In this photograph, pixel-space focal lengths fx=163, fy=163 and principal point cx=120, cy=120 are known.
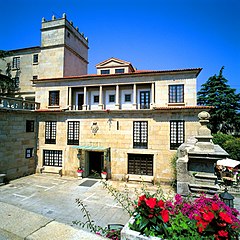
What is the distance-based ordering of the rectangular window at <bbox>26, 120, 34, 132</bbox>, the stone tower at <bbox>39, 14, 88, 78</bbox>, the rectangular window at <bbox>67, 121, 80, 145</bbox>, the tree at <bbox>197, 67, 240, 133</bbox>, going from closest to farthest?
the rectangular window at <bbox>67, 121, 80, 145</bbox>, the rectangular window at <bbox>26, 120, 34, 132</bbox>, the stone tower at <bbox>39, 14, 88, 78</bbox>, the tree at <bbox>197, 67, 240, 133</bbox>

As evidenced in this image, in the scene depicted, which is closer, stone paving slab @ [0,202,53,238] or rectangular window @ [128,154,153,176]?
stone paving slab @ [0,202,53,238]

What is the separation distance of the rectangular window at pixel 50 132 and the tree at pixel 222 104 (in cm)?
2691

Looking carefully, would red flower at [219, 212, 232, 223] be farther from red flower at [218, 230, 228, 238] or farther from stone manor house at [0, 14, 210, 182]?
stone manor house at [0, 14, 210, 182]

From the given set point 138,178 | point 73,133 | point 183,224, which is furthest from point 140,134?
point 183,224

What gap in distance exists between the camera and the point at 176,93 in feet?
55.9

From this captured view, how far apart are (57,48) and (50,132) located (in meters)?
12.9

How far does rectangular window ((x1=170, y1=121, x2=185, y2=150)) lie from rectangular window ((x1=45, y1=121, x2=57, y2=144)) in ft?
45.0

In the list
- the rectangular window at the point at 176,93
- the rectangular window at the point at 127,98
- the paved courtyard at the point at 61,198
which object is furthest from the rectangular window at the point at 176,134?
the paved courtyard at the point at 61,198

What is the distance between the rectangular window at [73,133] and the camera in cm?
1932

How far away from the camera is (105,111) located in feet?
59.1

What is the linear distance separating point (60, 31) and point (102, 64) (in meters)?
8.93

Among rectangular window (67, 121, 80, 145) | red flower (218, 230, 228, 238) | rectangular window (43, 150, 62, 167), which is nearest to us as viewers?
red flower (218, 230, 228, 238)

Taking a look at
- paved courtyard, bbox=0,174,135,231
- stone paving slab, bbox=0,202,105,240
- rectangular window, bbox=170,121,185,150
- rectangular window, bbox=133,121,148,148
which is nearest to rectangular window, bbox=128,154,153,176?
rectangular window, bbox=133,121,148,148

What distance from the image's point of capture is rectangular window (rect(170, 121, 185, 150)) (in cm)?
1636
